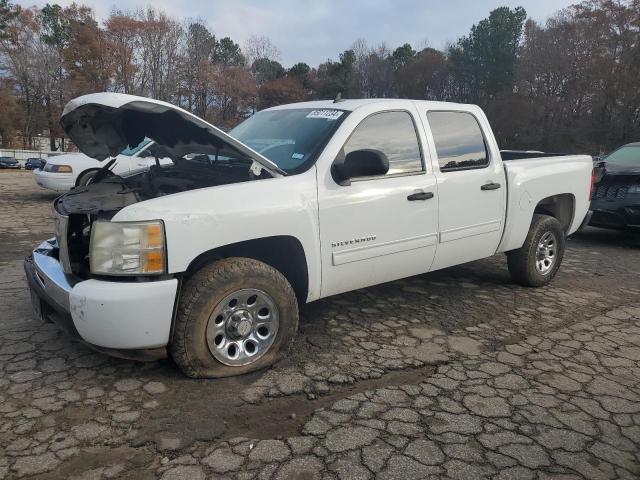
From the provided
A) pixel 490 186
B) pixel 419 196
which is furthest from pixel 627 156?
pixel 419 196

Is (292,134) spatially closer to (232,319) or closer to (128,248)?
(232,319)

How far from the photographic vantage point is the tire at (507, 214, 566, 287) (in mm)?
5129

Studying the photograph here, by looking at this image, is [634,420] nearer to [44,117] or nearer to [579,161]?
[579,161]

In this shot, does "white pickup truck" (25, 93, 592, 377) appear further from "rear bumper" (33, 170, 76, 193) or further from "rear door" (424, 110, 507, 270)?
→ "rear bumper" (33, 170, 76, 193)

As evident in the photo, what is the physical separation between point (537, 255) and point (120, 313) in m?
4.19

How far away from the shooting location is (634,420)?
289 cm

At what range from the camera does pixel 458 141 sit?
4.47 m

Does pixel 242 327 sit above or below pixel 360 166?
below

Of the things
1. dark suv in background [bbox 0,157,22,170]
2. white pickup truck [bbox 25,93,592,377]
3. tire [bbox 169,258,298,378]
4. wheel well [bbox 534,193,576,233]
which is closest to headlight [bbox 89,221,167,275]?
white pickup truck [bbox 25,93,592,377]

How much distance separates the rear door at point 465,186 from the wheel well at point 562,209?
1.12m

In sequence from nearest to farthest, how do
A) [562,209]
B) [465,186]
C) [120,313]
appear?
[120,313]
[465,186]
[562,209]

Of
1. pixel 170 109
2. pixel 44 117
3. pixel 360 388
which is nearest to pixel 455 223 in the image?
pixel 360 388

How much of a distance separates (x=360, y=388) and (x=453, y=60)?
209ft

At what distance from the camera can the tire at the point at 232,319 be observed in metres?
3.00
